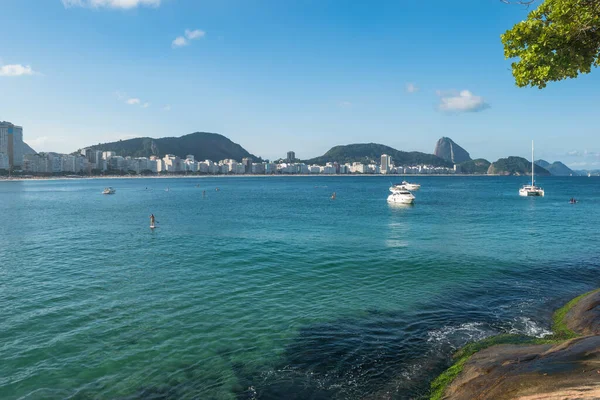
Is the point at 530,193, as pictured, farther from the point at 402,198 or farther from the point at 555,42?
the point at 555,42

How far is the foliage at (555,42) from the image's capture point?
433 inches

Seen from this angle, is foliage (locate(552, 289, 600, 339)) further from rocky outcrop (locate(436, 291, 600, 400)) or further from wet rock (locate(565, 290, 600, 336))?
rocky outcrop (locate(436, 291, 600, 400))

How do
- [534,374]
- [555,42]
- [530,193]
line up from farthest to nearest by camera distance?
[530,193], [555,42], [534,374]

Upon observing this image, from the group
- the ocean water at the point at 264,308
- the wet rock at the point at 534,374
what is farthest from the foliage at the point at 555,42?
the ocean water at the point at 264,308

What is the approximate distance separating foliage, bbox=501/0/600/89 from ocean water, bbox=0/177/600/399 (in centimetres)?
1067

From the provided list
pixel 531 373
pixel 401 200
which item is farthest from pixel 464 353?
pixel 401 200

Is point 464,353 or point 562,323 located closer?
point 464,353

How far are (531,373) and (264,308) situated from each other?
12.9 meters

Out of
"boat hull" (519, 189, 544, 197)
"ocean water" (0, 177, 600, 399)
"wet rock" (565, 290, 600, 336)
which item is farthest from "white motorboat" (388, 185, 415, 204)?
"wet rock" (565, 290, 600, 336)

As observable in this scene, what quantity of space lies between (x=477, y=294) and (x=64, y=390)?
68.5 ft

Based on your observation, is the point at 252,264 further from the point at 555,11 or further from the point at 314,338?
the point at 555,11

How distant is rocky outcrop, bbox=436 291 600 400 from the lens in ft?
29.6

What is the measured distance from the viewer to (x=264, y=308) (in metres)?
20.1

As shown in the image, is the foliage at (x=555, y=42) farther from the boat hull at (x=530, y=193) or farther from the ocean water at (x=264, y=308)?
the boat hull at (x=530, y=193)
